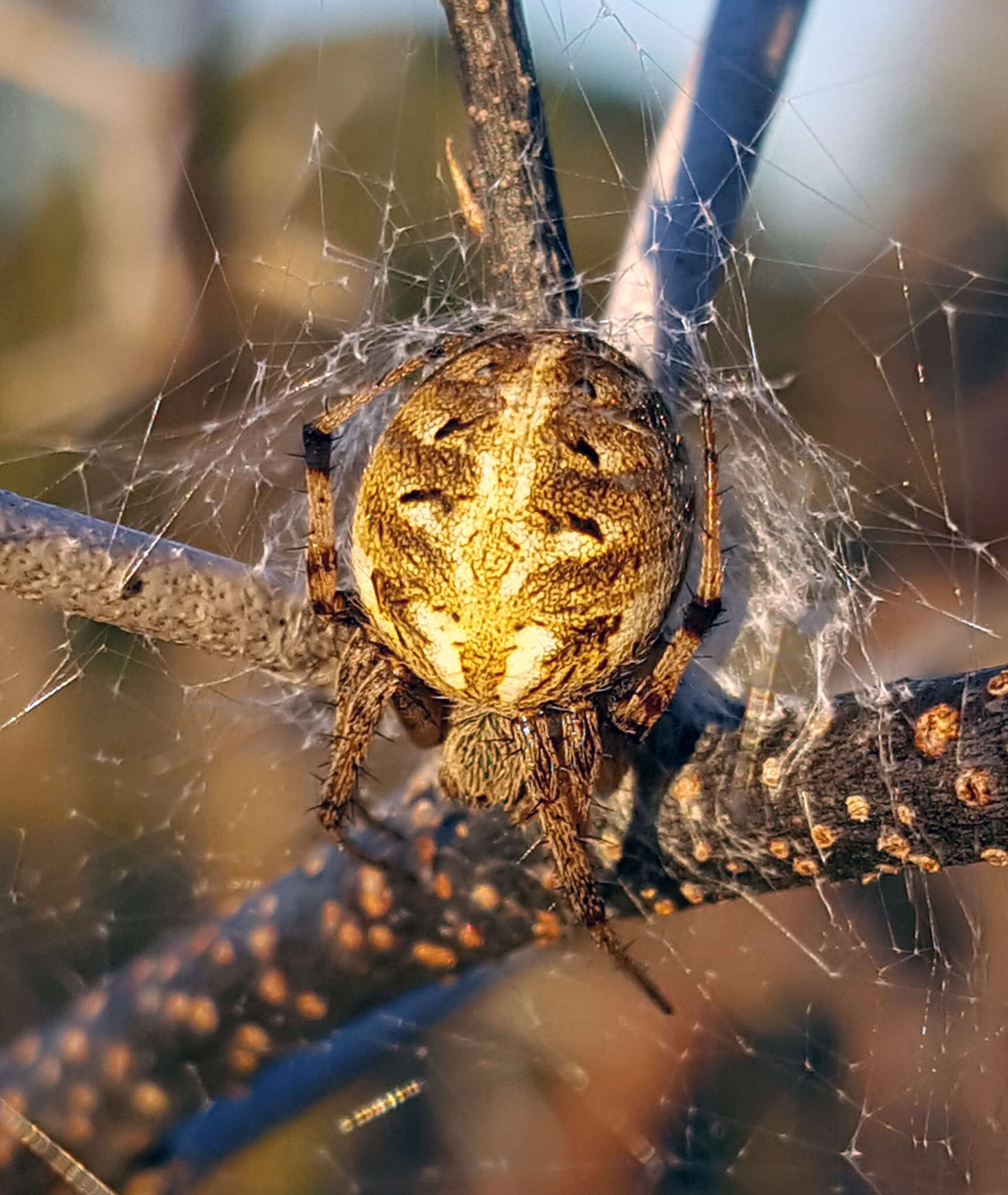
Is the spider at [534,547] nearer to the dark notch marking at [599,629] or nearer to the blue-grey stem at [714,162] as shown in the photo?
the dark notch marking at [599,629]

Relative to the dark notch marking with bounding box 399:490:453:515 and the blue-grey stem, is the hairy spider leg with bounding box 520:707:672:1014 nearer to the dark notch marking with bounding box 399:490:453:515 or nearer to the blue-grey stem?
the dark notch marking with bounding box 399:490:453:515

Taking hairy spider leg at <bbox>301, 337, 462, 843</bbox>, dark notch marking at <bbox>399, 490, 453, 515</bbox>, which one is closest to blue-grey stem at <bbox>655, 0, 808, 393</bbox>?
hairy spider leg at <bbox>301, 337, 462, 843</bbox>

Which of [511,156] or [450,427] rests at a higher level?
[511,156]

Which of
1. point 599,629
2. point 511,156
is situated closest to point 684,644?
point 599,629

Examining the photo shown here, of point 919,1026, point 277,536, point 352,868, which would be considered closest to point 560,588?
point 352,868

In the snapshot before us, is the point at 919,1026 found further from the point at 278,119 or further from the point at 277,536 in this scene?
the point at 278,119

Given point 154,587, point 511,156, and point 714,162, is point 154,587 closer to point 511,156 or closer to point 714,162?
point 511,156
